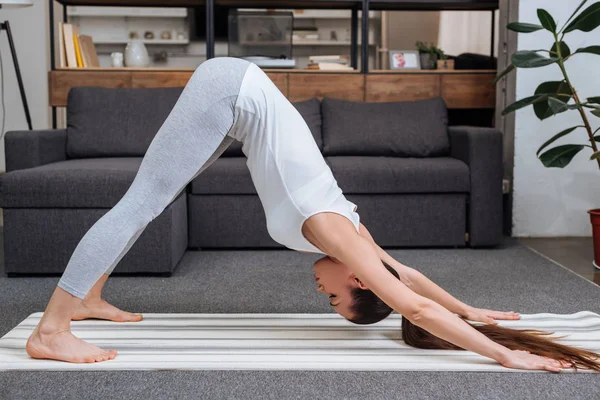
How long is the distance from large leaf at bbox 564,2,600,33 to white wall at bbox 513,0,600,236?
687 mm

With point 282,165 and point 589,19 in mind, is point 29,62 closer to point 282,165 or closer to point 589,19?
point 589,19

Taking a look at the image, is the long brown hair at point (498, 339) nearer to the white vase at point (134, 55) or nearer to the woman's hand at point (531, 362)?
the woman's hand at point (531, 362)

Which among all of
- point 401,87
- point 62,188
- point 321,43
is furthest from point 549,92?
point 321,43

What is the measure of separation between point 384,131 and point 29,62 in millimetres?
4496

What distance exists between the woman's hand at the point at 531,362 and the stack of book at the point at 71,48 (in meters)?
3.65

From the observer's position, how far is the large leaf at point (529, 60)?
→ 11.7 ft

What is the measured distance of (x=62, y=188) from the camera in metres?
3.32

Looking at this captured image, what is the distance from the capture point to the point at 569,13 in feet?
14.1

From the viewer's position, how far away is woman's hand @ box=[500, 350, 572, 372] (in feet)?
6.67

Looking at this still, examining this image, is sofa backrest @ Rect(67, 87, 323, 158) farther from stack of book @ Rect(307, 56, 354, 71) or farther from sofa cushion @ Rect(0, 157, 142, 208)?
sofa cushion @ Rect(0, 157, 142, 208)

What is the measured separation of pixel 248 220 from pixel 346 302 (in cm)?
183

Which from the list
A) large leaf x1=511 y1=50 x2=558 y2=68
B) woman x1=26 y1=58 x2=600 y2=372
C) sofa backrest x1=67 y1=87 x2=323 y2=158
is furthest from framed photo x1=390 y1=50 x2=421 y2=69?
woman x1=26 y1=58 x2=600 y2=372

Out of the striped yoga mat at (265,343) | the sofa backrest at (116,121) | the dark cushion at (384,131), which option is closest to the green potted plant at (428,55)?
the dark cushion at (384,131)

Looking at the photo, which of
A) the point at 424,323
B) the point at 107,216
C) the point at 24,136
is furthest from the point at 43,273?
the point at 424,323
